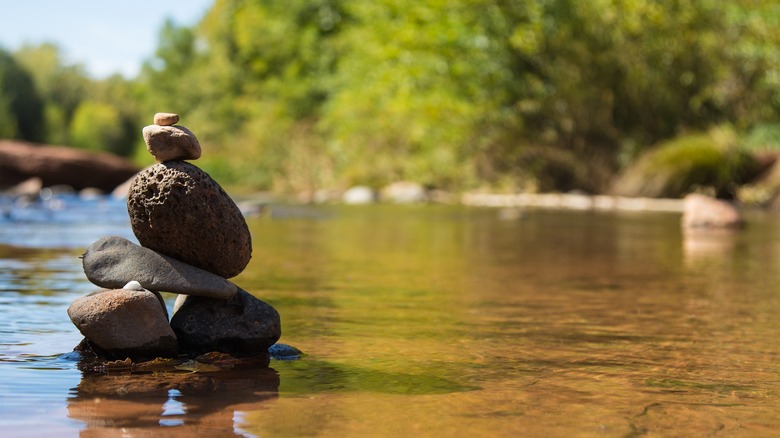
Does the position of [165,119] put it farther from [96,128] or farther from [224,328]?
[96,128]

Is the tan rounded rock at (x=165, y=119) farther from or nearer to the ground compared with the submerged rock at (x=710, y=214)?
farther from the ground

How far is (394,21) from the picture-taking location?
41.2 meters

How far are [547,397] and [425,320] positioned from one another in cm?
289

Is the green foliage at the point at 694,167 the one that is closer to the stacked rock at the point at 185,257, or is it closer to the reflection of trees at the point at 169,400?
the stacked rock at the point at 185,257

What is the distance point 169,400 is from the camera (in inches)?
197

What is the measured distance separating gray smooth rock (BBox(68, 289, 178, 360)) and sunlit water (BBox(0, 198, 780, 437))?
0.88 ft

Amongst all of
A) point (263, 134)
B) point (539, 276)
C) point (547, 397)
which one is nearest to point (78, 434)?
point (547, 397)

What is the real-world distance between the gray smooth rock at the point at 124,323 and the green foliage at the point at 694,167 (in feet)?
93.6

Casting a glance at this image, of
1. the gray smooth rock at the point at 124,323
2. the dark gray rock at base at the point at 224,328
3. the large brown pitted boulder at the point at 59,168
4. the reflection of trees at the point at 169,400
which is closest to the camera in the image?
the reflection of trees at the point at 169,400

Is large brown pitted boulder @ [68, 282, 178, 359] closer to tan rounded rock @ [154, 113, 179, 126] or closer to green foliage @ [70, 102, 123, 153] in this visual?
tan rounded rock @ [154, 113, 179, 126]

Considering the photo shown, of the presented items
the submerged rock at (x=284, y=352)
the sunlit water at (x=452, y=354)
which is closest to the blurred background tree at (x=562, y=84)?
the sunlit water at (x=452, y=354)

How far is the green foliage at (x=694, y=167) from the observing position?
108 feet

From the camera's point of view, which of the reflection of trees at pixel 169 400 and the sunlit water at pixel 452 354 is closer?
the reflection of trees at pixel 169 400

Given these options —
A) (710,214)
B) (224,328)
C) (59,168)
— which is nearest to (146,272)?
(224,328)
